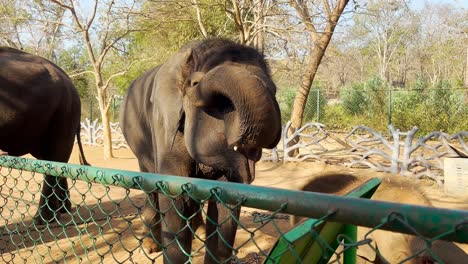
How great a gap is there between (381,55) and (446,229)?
6030cm

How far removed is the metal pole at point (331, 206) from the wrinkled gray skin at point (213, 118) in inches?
11.5

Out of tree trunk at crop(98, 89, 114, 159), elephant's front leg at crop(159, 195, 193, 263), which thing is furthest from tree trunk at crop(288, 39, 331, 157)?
elephant's front leg at crop(159, 195, 193, 263)

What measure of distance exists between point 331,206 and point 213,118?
63.0 inches

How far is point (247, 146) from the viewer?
2.58 meters

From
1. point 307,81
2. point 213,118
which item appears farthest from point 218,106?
point 307,81

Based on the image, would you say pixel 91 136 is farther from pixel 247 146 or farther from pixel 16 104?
pixel 247 146

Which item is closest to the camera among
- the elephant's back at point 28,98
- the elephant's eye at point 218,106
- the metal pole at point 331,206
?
the metal pole at point 331,206

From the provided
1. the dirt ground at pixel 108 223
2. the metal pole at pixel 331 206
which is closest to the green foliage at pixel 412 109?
the dirt ground at pixel 108 223

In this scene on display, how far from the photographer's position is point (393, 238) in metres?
2.20

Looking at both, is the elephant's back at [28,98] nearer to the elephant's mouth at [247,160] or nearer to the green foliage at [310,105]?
the elephant's mouth at [247,160]

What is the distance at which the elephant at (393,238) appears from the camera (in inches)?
85.4

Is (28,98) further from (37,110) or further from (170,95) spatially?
(170,95)

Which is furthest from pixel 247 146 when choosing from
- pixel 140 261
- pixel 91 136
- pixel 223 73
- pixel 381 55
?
pixel 381 55

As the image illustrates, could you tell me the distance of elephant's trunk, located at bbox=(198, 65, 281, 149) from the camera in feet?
7.55
